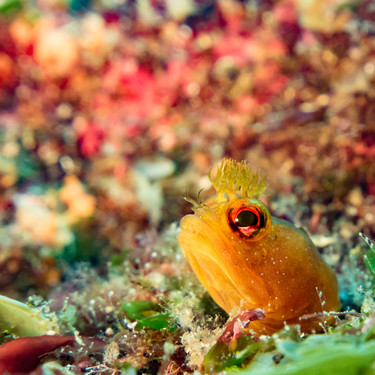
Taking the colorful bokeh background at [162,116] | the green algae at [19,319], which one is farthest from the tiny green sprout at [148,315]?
the colorful bokeh background at [162,116]

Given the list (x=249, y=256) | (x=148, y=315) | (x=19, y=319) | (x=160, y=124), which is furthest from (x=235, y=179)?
(x=160, y=124)

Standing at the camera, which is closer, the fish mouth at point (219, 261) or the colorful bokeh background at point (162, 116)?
the fish mouth at point (219, 261)

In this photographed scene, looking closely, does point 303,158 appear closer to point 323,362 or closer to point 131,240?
point 131,240

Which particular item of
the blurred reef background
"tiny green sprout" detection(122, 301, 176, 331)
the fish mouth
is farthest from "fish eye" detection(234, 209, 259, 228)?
the blurred reef background

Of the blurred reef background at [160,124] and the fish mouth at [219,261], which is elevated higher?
the blurred reef background at [160,124]

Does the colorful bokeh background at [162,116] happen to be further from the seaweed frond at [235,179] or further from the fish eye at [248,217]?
the fish eye at [248,217]

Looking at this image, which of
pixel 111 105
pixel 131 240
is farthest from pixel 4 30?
pixel 131 240

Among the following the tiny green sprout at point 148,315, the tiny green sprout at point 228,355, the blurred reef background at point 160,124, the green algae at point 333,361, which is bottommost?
the green algae at point 333,361

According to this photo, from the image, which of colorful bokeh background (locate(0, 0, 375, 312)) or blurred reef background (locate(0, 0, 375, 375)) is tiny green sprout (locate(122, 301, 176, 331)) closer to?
blurred reef background (locate(0, 0, 375, 375))
